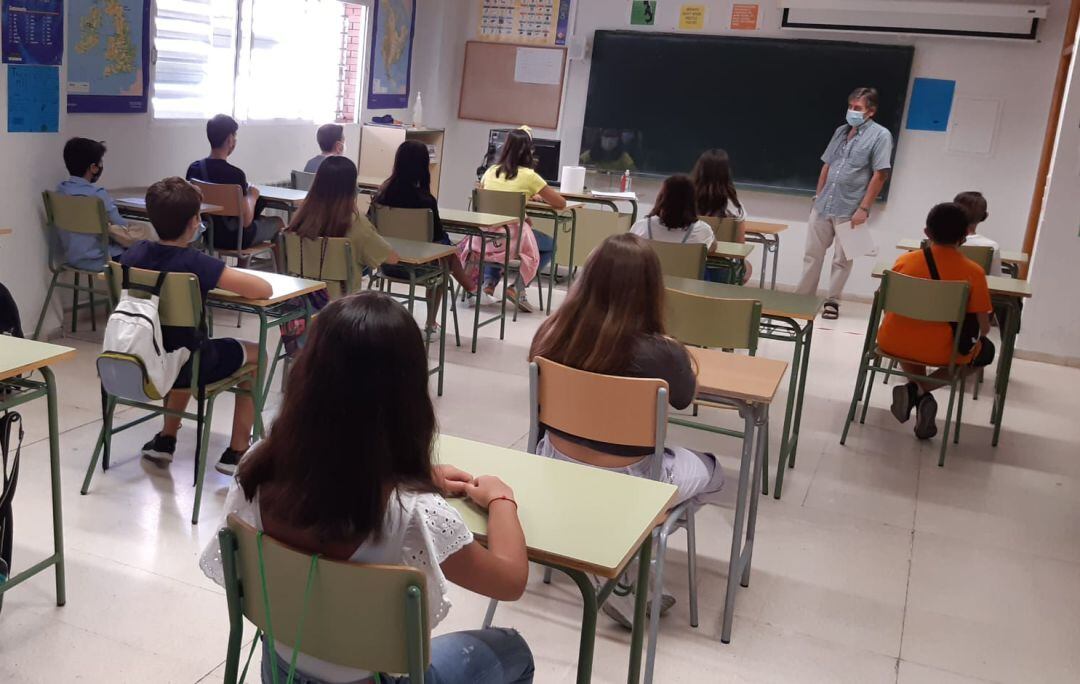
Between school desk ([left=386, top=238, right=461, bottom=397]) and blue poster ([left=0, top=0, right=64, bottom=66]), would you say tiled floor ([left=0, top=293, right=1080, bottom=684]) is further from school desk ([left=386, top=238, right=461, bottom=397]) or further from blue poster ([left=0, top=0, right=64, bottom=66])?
blue poster ([left=0, top=0, right=64, bottom=66])

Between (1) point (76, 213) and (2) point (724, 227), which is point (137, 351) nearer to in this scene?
(1) point (76, 213)

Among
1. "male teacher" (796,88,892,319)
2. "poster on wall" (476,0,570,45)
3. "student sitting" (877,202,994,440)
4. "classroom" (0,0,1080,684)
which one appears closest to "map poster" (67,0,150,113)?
"classroom" (0,0,1080,684)

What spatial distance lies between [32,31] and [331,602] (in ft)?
14.0

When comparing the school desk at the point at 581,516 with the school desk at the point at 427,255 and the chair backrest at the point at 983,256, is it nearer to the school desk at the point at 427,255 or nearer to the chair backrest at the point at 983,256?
the school desk at the point at 427,255

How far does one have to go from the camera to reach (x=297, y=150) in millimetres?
7211

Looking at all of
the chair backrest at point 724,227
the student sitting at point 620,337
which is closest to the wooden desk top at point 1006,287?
the chair backrest at point 724,227

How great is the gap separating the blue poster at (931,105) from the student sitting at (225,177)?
16.3 ft

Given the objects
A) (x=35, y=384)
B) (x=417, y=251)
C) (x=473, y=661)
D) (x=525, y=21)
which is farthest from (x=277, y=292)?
(x=525, y=21)

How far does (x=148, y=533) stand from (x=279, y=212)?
4.08 m

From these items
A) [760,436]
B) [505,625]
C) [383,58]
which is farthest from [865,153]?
[505,625]

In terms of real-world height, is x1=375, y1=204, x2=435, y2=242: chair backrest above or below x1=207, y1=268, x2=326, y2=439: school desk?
above

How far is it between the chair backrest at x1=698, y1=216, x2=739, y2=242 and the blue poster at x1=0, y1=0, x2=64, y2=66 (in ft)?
11.2

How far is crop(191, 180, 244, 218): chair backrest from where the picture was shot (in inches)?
208

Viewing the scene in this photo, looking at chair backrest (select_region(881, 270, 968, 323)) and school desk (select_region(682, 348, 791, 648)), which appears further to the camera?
chair backrest (select_region(881, 270, 968, 323))
